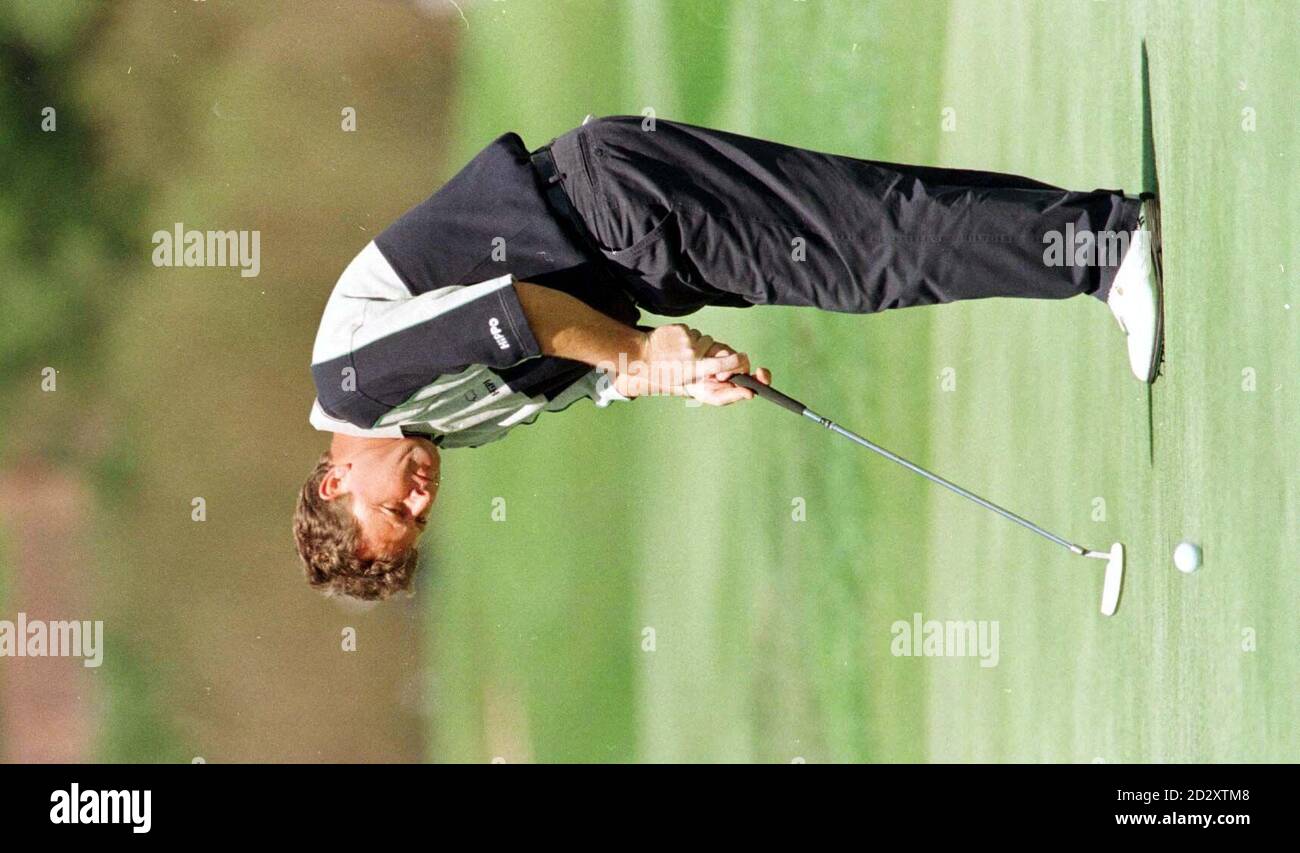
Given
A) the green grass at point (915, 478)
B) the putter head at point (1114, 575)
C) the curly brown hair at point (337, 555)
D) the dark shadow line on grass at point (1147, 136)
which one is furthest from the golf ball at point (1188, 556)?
the curly brown hair at point (337, 555)

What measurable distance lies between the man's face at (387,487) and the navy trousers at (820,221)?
1.71 ft

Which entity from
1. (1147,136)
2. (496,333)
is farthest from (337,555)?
(1147,136)

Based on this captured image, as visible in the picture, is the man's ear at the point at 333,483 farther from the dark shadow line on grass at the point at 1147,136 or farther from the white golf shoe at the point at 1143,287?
the dark shadow line on grass at the point at 1147,136

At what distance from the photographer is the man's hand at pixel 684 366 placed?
2156mm

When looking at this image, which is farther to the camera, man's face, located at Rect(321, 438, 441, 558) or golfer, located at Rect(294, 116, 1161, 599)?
man's face, located at Rect(321, 438, 441, 558)


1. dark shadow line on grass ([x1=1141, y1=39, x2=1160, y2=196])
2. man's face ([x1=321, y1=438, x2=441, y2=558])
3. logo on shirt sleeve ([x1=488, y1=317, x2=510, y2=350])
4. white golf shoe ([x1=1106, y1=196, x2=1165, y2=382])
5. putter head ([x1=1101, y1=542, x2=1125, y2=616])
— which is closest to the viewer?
logo on shirt sleeve ([x1=488, y1=317, x2=510, y2=350])

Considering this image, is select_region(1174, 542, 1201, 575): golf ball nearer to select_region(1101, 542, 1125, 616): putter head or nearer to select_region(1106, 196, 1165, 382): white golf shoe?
select_region(1101, 542, 1125, 616): putter head

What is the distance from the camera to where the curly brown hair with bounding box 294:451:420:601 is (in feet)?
8.03

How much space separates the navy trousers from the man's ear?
2.16 ft

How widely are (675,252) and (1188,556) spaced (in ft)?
3.75

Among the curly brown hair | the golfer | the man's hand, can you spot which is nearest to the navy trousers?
the golfer

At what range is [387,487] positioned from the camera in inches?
93.7
